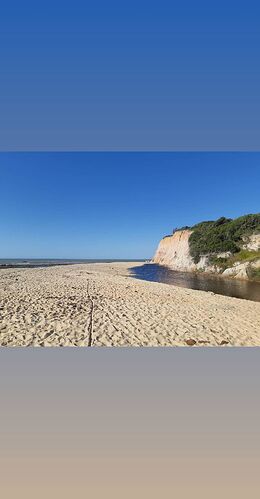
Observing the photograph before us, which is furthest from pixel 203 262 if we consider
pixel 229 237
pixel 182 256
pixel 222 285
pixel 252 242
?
pixel 222 285

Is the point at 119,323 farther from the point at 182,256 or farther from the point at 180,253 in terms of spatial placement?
the point at 180,253

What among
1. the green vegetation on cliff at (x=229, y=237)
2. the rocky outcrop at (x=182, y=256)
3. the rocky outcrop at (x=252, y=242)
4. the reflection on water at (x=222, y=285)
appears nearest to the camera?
the reflection on water at (x=222, y=285)

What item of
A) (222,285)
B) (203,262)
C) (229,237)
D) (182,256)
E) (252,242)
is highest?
(229,237)

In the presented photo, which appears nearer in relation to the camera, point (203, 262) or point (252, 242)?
point (252, 242)

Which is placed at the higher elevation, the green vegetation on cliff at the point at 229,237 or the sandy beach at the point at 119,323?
the green vegetation on cliff at the point at 229,237

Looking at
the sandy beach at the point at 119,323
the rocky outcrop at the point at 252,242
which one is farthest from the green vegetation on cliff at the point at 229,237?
the sandy beach at the point at 119,323

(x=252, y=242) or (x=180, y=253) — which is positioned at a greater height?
(x=252, y=242)

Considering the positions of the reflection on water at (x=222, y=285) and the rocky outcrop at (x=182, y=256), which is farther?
the rocky outcrop at (x=182, y=256)

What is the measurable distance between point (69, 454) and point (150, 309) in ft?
15.7

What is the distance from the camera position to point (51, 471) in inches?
51.2

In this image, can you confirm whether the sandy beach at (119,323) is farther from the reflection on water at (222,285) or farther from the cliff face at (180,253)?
the cliff face at (180,253)

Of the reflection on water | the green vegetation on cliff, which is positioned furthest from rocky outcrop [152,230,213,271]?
the reflection on water

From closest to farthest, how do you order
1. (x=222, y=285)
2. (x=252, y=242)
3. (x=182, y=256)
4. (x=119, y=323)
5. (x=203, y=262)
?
(x=119, y=323)
(x=222, y=285)
(x=252, y=242)
(x=203, y=262)
(x=182, y=256)
